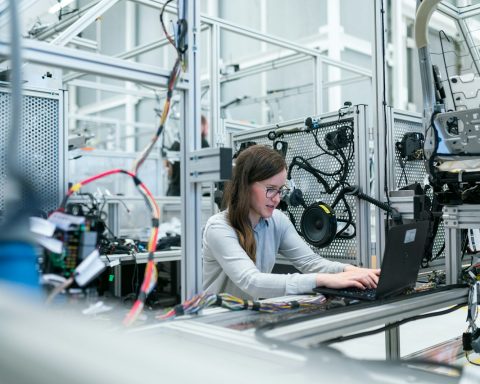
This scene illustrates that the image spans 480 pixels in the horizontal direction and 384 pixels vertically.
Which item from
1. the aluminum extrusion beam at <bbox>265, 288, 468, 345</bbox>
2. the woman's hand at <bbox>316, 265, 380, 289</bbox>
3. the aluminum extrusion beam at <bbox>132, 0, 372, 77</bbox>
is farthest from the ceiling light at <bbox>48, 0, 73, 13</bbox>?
the aluminum extrusion beam at <bbox>265, 288, 468, 345</bbox>

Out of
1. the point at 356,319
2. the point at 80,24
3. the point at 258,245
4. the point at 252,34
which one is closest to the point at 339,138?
the point at 258,245

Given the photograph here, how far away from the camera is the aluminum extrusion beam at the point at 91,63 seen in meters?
0.85

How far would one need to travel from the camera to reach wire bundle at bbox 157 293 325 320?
101cm

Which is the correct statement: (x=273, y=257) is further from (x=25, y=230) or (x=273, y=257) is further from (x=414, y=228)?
(x=25, y=230)

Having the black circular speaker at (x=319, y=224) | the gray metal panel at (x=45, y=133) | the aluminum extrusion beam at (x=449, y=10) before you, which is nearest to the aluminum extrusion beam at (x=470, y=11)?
the aluminum extrusion beam at (x=449, y=10)

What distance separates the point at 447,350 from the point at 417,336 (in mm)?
1211

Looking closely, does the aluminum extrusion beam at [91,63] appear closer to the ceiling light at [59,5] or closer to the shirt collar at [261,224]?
the shirt collar at [261,224]

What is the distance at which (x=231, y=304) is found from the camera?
109 cm

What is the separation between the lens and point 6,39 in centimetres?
59

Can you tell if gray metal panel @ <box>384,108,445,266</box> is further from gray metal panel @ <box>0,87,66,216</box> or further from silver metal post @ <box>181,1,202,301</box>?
gray metal panel @ <box>0,87,66,216</box>

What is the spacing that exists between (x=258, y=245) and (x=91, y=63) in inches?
37.1

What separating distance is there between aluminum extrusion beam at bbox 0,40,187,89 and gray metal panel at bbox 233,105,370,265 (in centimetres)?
92

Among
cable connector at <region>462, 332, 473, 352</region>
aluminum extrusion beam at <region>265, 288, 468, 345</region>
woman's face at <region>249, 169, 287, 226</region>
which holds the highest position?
woman's face at <region>249, 169, 287, 226</region>

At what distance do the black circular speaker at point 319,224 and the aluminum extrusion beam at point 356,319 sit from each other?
58 cm
